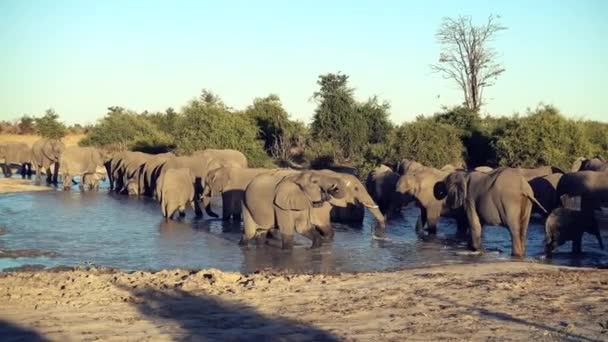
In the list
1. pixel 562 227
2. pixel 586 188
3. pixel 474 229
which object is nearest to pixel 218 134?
pixel 586 188

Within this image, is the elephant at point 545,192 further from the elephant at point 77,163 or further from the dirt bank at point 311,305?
the elephant at point 77,163

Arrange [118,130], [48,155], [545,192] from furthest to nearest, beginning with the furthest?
[118,130] < [48,155] < [545,192]

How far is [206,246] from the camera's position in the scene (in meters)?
16.6

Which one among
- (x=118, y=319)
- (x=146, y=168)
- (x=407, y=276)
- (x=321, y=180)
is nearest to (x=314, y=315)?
(x=118, y=319)

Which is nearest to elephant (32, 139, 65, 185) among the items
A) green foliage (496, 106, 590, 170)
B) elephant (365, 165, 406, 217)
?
elephant (365, 165, 406, 217)

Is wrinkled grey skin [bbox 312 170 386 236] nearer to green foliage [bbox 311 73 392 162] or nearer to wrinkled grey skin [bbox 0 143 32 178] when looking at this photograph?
green foliage [bbox 311 73 392 162]

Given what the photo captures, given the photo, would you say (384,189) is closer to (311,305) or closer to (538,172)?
(538,172)

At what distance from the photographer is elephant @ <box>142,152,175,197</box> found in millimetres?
29391

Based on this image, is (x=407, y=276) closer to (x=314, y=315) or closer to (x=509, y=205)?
(x=314, y=315)

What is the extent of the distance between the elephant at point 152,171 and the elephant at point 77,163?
3.89m

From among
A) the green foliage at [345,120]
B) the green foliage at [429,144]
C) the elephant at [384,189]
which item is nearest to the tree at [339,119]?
the green foliage at [345,120]

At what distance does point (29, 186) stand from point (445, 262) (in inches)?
894

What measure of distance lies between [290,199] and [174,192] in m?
6.94

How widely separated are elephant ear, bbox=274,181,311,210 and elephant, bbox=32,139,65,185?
2339cm
